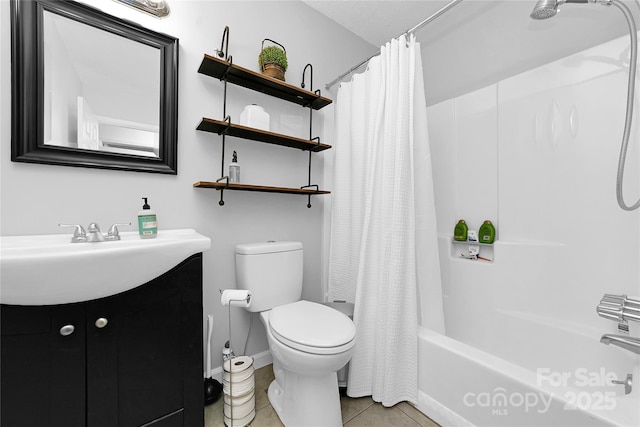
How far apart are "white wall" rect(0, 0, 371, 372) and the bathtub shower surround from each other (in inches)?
39.0

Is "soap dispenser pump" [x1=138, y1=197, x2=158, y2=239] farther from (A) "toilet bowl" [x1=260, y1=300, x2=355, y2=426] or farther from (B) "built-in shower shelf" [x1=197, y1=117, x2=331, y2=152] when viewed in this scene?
(A) "toilet bowl" [x1=260, y1=300, x2=355, y2=426]

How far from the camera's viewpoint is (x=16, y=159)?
1.03 m

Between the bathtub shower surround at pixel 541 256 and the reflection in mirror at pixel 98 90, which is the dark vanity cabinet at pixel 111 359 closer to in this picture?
the reflection in mirror at pixel 98 90

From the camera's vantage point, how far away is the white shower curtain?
1330mm

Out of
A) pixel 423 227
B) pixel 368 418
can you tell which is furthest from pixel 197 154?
pixel 368 418

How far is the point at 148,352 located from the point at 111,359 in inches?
4.1

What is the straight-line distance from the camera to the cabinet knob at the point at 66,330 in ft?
2.68

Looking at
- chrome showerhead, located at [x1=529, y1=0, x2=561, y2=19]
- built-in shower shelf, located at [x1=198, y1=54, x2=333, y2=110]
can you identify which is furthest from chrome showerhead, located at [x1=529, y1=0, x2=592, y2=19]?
built-in shower shelf, located at [x1=198, y1=54, x2=333, y2=110]

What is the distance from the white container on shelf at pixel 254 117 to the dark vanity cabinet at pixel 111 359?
839 mm

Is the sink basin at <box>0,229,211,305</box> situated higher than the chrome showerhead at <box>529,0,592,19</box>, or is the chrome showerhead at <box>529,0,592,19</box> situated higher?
the chrome showerhead at <box>529,0,592,19</box>

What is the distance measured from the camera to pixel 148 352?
0.95m

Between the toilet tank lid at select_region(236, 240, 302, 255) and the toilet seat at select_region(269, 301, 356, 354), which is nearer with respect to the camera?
the toilet seat at select_region(269, 301, 356, 354)

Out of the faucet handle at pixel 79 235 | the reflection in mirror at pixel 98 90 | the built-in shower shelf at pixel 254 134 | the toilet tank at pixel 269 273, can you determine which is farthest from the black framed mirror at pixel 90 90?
the toilet tank at pixel 269 273

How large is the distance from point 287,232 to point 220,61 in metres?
1.03
